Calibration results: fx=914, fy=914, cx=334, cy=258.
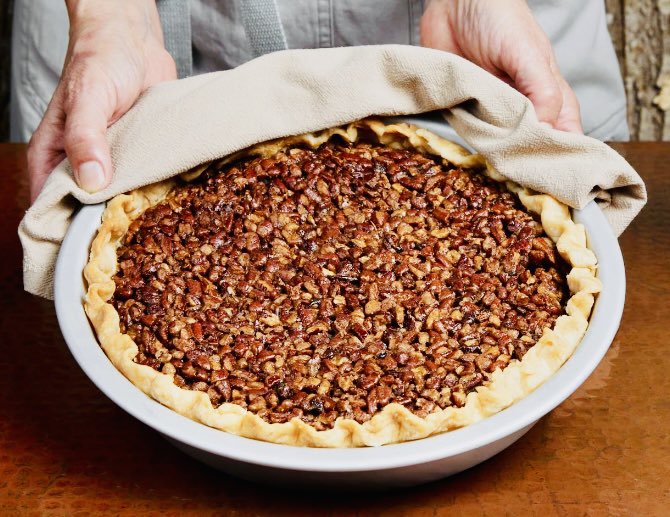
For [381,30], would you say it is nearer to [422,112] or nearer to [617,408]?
[422,112]

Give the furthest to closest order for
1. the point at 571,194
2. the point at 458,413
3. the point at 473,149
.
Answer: the point at 473,149, the point at 571,194, the point at 458,413

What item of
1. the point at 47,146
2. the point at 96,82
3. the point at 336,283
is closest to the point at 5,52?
the point at 47,146

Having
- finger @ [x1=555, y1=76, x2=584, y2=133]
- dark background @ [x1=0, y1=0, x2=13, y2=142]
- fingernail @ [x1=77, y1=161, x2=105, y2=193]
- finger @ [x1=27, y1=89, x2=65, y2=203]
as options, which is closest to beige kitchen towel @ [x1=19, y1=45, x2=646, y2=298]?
fingernail @ [x1=77, y1=161, x2=105, y2=193]

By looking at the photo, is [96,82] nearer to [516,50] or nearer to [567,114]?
[516,50]

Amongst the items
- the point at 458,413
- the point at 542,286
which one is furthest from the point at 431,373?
the point at 542,286

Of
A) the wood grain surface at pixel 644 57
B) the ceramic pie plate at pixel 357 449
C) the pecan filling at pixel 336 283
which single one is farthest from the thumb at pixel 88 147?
the wood grain surface at pixel 644 57

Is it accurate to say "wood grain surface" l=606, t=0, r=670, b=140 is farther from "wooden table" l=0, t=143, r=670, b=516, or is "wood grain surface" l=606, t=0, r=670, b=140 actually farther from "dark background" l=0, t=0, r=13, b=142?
"dark background" l=0, t=0, r=13, b=142
